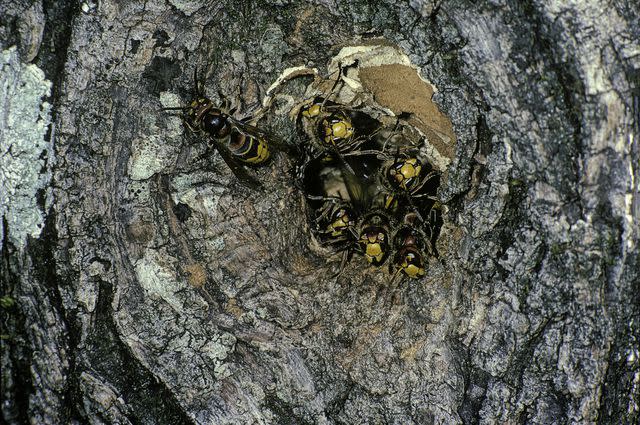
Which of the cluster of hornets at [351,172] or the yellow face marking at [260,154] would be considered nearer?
the cluster of hornets at [351,172]

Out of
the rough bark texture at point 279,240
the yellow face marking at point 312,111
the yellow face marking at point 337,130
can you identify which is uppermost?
the yellow face marking at point 337,130

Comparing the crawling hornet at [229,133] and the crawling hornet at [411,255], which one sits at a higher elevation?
the crawling hornet at [229,133]

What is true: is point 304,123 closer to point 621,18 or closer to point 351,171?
point 351,171

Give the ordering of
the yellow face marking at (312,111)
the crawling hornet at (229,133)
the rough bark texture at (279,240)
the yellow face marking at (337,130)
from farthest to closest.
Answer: the yellow face marking at (337,130) → the yellow face marking at (312,111) → the crawling hornet at (229,133) → the rough bark texture at (279,240)

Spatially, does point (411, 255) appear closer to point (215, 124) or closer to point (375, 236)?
point (375, 236)

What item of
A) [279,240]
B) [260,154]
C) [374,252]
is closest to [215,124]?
[260,154]

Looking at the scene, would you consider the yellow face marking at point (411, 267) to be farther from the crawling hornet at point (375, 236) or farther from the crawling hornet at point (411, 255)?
the crawling hornet at point (375, 236)

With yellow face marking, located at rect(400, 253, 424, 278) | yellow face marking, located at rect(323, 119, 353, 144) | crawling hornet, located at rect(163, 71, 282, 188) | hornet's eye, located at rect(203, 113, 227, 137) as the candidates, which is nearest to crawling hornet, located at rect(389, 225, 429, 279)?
yellow face marking, located at rect(400, 253, 424, 278)

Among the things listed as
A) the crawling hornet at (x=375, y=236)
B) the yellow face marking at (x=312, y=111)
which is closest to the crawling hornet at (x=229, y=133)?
the yellow face marking at (x=312, y=111)

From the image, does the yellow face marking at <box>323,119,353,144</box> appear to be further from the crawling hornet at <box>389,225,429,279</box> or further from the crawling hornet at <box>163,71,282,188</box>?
the crawling hornet at <box>389,225,429,279</box>

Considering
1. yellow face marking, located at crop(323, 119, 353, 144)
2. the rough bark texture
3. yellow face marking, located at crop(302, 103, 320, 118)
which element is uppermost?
yellow face marking, located at crop(323, 119, 353, 144)
